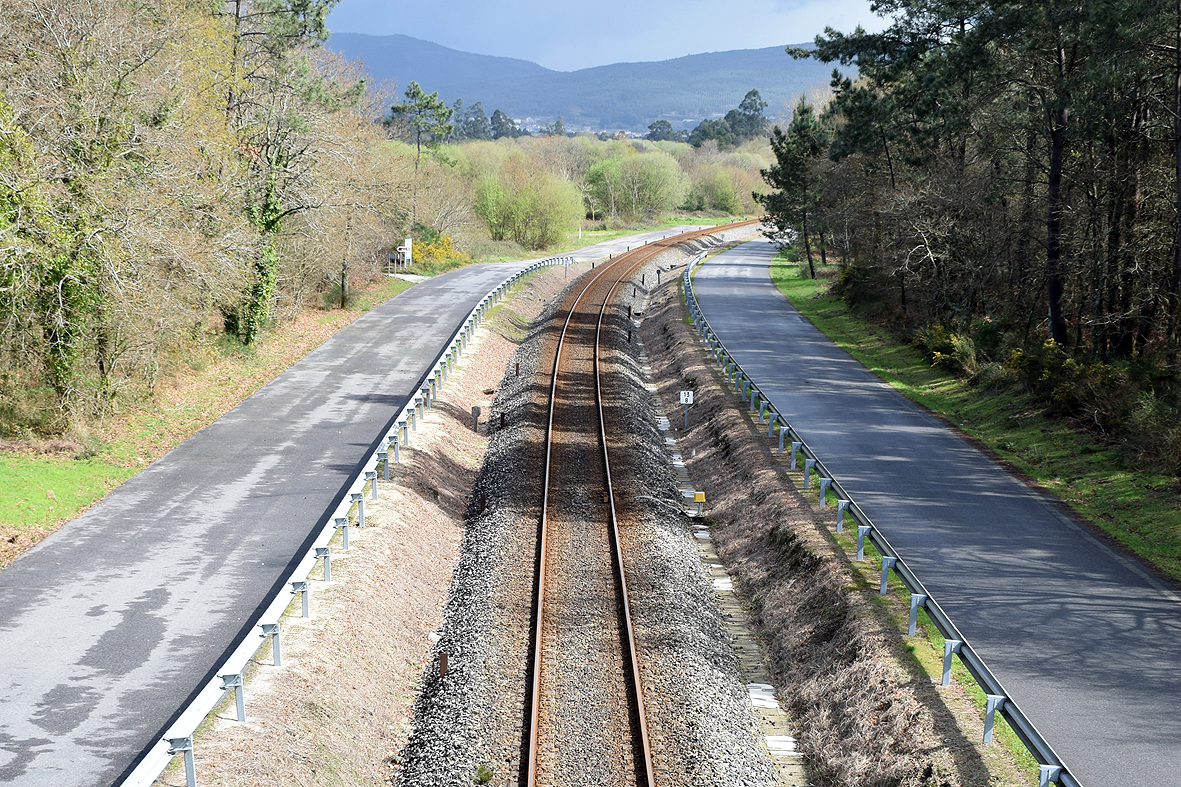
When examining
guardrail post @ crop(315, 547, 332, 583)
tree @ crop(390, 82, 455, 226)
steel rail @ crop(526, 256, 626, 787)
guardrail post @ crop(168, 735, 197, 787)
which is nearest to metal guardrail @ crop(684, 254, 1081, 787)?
steel rail @ crop(526, 256, 626, 787)

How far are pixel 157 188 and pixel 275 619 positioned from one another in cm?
1262

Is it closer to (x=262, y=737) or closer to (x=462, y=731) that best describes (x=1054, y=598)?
(x=462, y=731)

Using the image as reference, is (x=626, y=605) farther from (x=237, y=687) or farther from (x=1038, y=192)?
(x=1038, y=192)

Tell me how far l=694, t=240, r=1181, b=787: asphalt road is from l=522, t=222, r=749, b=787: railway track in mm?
4671

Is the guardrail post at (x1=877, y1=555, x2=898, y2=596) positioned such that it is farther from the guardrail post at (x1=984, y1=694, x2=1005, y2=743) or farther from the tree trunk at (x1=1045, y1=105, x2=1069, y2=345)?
the tree trunk at (x1=1045, y1=105, x2=1069, y2=345)

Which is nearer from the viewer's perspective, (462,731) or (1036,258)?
(462,731)

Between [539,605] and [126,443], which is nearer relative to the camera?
[539,605]

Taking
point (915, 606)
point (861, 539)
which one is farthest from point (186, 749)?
point (861, 539)

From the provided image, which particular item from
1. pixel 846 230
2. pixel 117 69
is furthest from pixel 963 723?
pixel 846 230

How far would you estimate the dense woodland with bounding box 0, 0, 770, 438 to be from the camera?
58.1 feet

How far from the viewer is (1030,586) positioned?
13820mm

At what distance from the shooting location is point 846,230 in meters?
45.4

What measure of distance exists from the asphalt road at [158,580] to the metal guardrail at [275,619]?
423mm

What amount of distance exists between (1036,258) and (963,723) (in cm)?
2318
